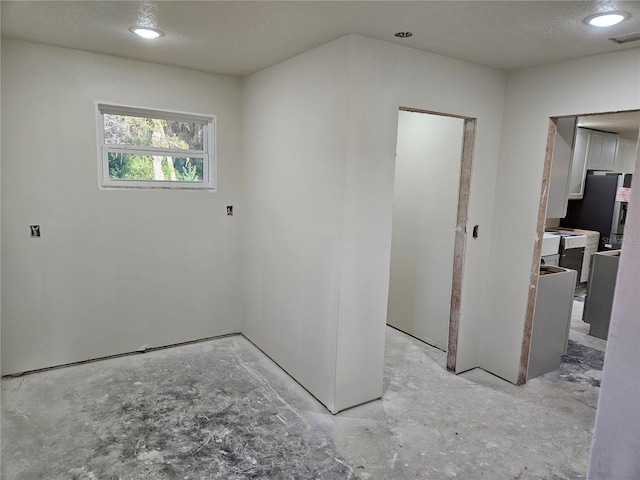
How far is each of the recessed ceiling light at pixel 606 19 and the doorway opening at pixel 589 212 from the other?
1.11m

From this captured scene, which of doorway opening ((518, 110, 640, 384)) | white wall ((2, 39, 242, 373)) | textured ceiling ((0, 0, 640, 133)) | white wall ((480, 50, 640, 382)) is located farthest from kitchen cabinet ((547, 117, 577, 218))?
white wall ((2, 39, 242, 373))

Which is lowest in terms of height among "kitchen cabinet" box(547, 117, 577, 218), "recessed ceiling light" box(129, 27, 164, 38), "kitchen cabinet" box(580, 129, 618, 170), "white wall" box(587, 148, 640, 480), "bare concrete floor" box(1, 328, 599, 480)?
"bare concrete floor" box(1, 328, 599, 480)

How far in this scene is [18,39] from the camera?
9.63 feet

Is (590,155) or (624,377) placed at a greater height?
(590,155)

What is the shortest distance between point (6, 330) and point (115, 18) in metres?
2.40

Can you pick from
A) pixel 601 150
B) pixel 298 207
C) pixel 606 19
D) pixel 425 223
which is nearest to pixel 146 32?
pixel 298 207

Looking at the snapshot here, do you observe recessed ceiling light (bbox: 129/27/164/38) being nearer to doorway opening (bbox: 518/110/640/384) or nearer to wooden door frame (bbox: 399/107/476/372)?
wooden door frame (bbox: 399/107/476/372)

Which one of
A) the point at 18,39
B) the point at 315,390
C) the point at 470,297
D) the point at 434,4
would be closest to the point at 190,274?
the point at 315,390

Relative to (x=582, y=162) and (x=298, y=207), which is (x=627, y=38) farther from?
(x=582, y=162)

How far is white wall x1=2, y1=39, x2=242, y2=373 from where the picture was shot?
3090 millimetres

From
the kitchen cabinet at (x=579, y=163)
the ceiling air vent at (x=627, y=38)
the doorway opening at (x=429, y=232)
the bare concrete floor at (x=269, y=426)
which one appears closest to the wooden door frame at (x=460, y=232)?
the doorway opening at (x=429, y=232)

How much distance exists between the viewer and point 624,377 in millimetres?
1414

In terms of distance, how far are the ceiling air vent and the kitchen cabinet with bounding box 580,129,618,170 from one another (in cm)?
394

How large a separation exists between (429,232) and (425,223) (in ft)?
0.32
